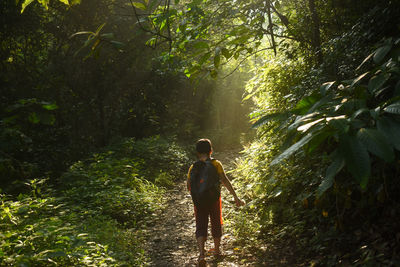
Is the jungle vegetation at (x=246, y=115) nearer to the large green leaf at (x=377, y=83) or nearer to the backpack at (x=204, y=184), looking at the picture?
the large green leaf at (x=377, y=83)

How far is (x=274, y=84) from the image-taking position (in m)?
7.07

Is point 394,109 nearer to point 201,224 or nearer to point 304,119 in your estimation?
point 304,119

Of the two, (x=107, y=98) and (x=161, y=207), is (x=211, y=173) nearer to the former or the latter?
(x=161, y=207)

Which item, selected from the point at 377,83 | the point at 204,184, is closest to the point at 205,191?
the point at 204,184

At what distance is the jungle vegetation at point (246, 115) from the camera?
1812 millimetres

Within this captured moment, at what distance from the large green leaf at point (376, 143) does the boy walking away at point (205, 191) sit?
3.25 meters

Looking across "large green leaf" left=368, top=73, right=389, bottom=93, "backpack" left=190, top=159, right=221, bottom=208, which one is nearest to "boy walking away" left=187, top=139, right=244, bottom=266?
"backpack" left=190, top=159, right=221, bottom=208

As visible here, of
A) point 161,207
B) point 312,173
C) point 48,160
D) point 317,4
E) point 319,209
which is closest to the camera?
point 319,209

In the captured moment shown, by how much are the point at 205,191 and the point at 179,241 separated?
6.16 feet

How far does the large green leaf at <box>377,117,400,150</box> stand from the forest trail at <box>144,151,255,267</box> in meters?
3.45

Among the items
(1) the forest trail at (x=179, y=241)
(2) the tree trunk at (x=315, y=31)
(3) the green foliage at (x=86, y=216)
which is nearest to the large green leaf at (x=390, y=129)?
(3) the green foliage at (x=86, y=216)

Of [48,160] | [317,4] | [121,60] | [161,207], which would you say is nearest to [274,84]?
[317,4]

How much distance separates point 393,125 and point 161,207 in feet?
22.8

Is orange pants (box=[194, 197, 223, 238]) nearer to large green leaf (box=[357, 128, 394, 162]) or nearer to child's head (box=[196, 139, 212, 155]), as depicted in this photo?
child's head (box=[196, 139, 212, 155])
